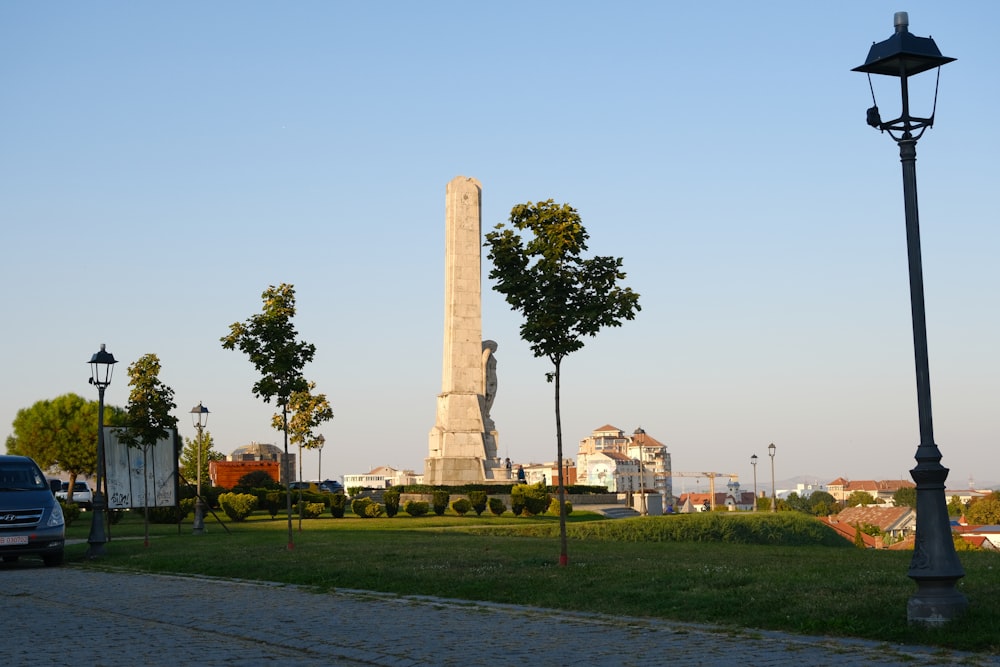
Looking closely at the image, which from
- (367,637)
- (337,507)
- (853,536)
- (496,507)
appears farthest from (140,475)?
(853,536)

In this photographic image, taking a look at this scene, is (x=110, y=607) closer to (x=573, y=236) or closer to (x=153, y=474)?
(x=573, y=236)

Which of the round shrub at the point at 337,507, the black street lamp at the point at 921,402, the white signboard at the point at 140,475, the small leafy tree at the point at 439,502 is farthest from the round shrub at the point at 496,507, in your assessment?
the black street lamp at the point at 921,402

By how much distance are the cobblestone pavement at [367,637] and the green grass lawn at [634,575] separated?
1.82 feet

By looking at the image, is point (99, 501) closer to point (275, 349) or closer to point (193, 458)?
point (275, 349)

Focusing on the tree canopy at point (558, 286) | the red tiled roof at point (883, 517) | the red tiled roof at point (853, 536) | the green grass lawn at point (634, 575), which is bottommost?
the red tiled roof at point (883, 517)

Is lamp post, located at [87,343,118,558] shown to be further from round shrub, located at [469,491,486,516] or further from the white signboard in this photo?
round shrub, located at [469,491,486,516]

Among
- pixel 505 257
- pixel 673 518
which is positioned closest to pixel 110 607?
pixel 505 257

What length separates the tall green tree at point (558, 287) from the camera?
755 inches

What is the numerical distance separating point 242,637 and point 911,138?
8.64m

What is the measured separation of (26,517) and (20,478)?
4.66 feet

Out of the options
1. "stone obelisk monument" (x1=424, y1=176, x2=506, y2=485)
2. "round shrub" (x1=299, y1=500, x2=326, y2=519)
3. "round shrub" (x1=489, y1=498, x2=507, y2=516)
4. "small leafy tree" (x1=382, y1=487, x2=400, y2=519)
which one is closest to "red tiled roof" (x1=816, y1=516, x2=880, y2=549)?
"round shrub" (x1=489, y1=498, x2=507, y2=516)

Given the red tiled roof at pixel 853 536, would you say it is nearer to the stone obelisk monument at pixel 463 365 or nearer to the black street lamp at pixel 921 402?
the stone obelisk monument at pixel 463 365

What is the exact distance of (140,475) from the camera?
35.4m

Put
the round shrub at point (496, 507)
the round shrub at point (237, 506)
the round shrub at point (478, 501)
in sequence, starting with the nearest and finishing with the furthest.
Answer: the round shrub at point (237, 506)
the round shrub at point (496, 507)
the round shrub at point (478, 501)
